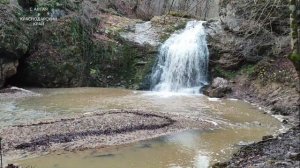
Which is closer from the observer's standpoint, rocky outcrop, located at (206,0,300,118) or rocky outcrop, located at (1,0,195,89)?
rocky outcrop, located at (206,0,300,118)

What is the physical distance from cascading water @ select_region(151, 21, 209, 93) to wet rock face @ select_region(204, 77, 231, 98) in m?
0.92

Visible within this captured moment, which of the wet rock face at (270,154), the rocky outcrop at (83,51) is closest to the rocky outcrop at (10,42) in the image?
the rocky outcrop at (83,51)

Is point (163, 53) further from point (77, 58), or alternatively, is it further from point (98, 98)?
point (98, 98)

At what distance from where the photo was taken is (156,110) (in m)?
13.3

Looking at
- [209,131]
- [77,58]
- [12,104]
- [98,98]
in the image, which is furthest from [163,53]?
[209,131]

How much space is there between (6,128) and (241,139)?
226 inches

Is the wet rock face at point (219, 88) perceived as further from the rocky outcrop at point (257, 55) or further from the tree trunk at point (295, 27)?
the tree trunk at point (295, 27)

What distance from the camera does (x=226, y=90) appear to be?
56.6 ft

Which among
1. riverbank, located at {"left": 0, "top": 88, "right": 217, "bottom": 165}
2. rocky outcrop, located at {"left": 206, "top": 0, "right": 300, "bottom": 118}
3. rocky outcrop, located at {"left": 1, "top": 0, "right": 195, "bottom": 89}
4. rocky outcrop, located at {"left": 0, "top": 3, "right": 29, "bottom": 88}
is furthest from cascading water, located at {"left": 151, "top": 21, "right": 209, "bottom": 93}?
riverbank, located at {"left": 0, "top": 88, "right": 217, "bottom": 165}

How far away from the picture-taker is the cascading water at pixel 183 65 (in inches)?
753

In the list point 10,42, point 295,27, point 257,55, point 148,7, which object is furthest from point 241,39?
point 148,7

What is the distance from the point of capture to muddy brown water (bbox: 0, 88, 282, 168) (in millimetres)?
7996

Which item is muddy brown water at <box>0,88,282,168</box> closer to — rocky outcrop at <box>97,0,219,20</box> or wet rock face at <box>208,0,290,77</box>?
wet rock face at <box>208,0,290,77</box>

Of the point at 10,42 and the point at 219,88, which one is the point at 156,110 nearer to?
the point at 219,88
